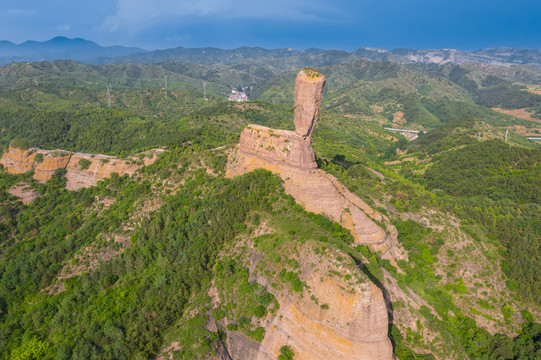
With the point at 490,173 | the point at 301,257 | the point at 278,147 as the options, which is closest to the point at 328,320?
the point at 301,257

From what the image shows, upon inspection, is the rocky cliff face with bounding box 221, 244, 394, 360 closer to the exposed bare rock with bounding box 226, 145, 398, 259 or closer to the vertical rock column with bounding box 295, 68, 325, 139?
the exposed bare rock with bounding box 226, 145, 398, 259

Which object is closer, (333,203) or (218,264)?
Answer: (218,264)

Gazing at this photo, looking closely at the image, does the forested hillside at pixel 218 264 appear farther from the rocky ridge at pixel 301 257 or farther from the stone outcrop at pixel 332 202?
the stone outcrop at pixel 332 202

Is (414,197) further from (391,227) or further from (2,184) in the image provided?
(2,184)

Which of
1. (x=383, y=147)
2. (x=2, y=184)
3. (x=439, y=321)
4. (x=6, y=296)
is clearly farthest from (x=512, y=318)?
(x=383, y=147)

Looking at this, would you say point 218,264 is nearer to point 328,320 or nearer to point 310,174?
point 328,320
